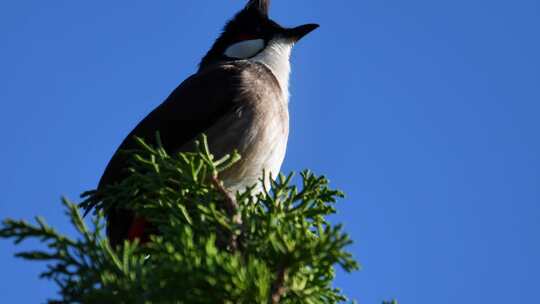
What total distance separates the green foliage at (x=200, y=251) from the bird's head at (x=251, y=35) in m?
3.28

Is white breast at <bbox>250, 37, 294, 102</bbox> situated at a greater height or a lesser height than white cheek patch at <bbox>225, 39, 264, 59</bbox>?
lesser

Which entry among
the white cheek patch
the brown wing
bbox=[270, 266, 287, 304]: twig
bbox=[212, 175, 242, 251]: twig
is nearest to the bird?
the brown wing

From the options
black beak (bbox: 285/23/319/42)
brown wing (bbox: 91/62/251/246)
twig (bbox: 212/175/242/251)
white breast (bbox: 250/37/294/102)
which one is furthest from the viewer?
black beak (bbox: 285/23/319/42)

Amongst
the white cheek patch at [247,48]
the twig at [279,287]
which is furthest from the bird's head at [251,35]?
the twig at [279,287]

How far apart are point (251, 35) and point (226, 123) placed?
68.6 inches

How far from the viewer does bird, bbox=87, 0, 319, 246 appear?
4055mm

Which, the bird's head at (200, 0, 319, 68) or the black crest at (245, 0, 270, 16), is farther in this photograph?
the black crest at (245, 0, 270, 16)

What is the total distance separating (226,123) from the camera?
4.44 metres

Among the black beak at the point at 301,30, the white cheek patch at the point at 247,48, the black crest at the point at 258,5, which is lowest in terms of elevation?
the white cheek patch at the point at 247,48

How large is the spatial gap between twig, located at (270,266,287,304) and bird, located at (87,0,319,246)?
5.92 feet

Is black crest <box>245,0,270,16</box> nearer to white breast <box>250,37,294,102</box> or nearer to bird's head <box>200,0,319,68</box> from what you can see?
bird's head <box>200,0,319,68</box>

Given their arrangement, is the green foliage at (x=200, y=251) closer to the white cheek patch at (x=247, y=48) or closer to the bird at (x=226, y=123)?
the bird at (x=226, y=123)

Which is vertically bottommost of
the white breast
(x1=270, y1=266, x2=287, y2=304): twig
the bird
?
(x1=270, y1=266, x2=287, y2=304): twig

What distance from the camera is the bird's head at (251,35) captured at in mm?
5902
